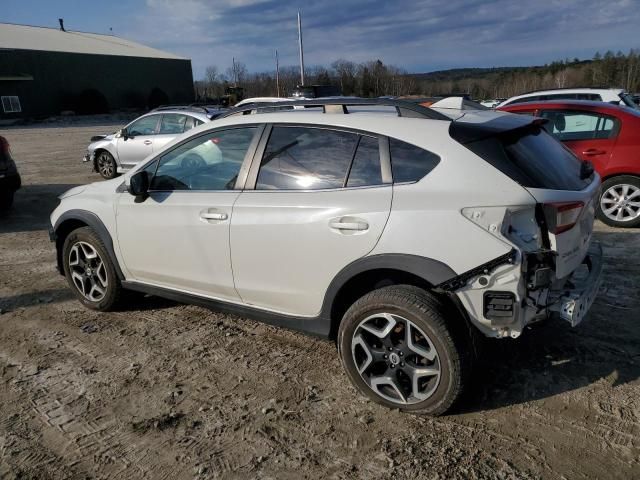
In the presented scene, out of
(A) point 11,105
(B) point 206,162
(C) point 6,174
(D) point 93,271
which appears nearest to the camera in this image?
(B) point 206,162

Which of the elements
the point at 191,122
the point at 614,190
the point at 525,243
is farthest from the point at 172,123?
the point at 525,243

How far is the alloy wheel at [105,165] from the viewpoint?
11.6m

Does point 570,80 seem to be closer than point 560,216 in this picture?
No

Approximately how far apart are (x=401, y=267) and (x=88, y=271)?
120 inches

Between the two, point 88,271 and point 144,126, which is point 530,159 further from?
point 144,126

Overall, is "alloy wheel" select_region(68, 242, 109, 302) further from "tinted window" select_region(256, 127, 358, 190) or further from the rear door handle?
the rear door handle

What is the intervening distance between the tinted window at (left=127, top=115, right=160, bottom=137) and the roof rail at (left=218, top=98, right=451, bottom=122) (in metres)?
7.79

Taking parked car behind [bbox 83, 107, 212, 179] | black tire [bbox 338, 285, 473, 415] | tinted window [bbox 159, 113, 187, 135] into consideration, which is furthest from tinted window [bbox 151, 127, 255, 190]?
tinted window [bbox 159, 113, 187, 135]

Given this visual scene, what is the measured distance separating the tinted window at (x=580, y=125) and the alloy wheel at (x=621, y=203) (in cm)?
70

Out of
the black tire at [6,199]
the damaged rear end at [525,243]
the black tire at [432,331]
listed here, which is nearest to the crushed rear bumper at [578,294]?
the damaged rear end at [525,243]

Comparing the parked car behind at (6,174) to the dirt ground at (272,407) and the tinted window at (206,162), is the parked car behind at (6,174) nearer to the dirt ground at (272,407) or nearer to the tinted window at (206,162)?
the dirt ground at (272,407)

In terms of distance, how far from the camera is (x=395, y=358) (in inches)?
113

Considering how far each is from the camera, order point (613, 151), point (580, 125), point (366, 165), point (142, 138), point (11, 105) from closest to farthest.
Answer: point (366, 165), point (613, 151), point (580, 125), point (142, 138), point (11, 105)

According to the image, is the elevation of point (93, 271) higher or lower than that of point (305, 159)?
lower
